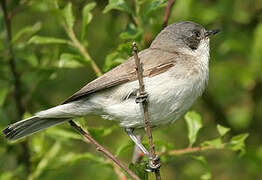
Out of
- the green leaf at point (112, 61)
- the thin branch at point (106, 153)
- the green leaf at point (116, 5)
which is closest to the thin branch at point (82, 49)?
the green leaf at point (112, 61)

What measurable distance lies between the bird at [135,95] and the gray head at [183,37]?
0.72 feet

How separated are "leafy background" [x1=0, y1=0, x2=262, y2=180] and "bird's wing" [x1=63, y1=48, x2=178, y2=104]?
164 mm

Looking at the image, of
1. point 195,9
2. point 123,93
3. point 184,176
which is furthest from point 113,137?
point 123,93

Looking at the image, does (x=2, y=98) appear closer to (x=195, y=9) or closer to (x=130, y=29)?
(x=130, y=29)

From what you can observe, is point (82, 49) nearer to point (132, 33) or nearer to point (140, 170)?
point (132, 33)

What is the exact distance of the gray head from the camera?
15.4 feet

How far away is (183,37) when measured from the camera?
15.8 ft

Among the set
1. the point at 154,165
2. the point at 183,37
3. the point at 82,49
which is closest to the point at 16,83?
the point at 82,49

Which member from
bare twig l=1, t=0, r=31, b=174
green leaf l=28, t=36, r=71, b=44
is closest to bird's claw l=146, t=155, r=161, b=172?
green leaf l=28, t=36, r=71, b=44

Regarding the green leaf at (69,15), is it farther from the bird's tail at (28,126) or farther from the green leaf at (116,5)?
the bird's tail at (28,126)

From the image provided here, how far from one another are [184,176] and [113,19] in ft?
5.90

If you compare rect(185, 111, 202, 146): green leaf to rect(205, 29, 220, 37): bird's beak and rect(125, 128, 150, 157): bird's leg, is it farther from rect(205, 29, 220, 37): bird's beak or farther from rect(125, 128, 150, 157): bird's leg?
rect(205, 29, 220, 37): bird's beak

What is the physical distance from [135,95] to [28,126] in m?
0.88

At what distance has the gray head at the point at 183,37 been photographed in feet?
15.4
